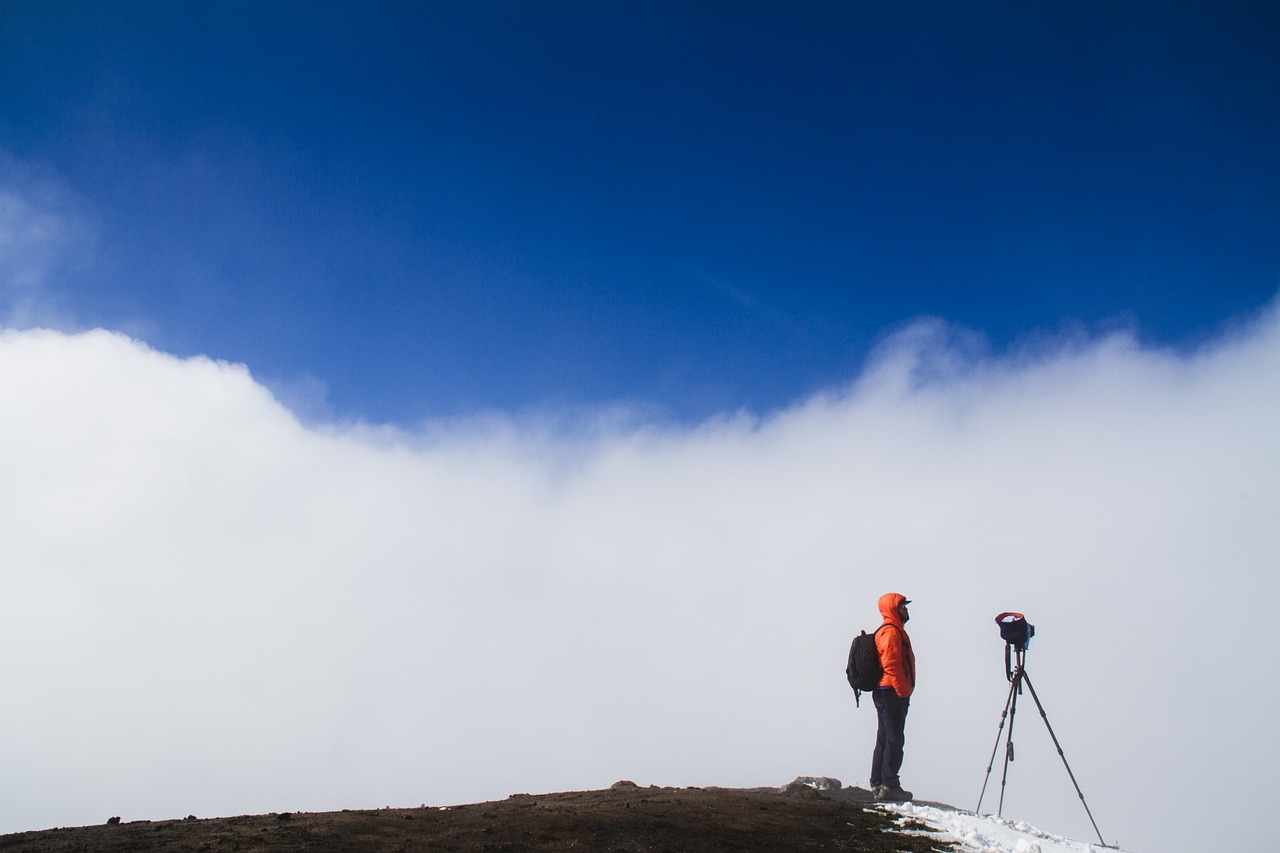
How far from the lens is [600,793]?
38.7ft

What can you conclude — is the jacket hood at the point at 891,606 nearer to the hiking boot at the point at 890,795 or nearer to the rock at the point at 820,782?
the hiking boot at the point at 890,795

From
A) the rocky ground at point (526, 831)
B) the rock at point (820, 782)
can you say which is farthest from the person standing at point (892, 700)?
the rock at point (820, 782)

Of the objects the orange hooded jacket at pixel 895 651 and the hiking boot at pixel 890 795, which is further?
the orange hooded jacket at pixel 895 651

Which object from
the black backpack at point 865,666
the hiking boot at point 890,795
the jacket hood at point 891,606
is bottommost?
the hiking boot at point 890,795

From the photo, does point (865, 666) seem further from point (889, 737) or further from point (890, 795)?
point (890, 795)

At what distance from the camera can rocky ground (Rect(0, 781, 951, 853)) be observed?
7.44 meters

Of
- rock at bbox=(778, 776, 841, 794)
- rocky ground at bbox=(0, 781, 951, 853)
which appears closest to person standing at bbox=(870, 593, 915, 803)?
rocky ground at bbox=(0, 781, 951, 853)

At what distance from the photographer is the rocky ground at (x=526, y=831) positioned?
744 centimetres

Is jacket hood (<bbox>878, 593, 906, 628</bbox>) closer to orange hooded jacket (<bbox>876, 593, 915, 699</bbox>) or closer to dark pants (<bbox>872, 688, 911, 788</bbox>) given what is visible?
orange hooded jacket (<bbox>876, 593, 915, 699</bbox>)

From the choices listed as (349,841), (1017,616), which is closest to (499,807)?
(349,841)

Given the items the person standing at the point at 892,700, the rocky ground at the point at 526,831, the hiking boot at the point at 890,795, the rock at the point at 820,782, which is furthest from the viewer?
the rock at the point at 820,782

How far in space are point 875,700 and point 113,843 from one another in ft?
33.5

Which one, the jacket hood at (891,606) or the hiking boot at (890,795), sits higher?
the jacket hood at (891,606)

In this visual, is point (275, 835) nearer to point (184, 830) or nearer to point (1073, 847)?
point (184, 830)
